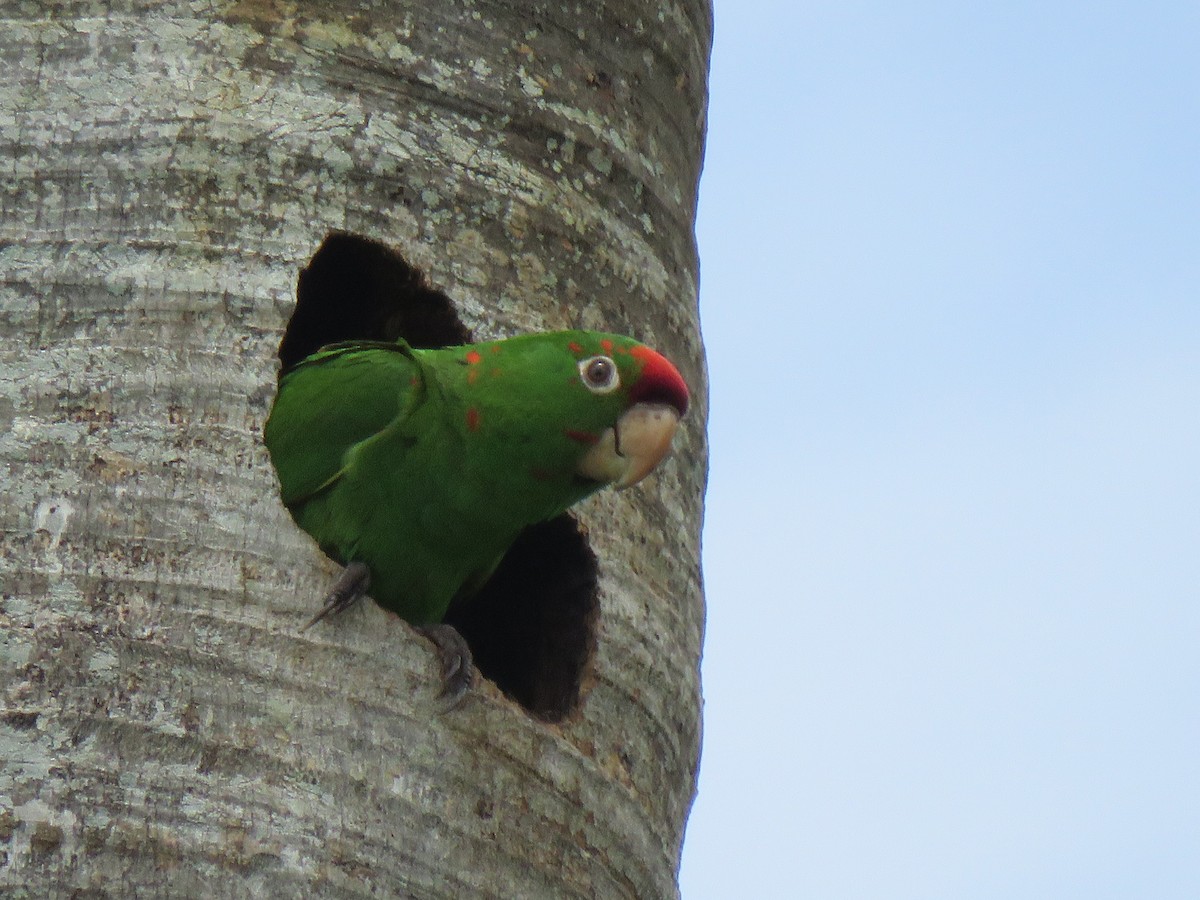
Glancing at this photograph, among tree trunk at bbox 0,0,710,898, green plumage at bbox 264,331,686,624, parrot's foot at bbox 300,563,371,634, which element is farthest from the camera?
green plumage at bbox 264,331,686,624

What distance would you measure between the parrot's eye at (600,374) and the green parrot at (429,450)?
2 centimetres

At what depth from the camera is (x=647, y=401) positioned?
328cm

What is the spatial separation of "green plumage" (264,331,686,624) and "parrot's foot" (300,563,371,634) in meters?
0.44

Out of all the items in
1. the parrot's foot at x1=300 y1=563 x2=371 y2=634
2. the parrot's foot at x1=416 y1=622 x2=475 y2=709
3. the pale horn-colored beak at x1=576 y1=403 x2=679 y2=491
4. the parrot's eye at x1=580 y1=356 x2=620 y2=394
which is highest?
the parrot's eye at x1=580 y1=356 x2=620 y2=394

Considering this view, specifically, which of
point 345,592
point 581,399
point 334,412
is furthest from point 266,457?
point 581,399

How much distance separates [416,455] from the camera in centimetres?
348

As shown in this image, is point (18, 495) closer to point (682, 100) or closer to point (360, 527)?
point (360, 527)

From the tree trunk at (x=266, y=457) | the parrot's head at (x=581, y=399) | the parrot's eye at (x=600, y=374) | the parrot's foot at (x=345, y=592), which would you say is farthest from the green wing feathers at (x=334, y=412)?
the parrot's foot at (x=345, y=592)

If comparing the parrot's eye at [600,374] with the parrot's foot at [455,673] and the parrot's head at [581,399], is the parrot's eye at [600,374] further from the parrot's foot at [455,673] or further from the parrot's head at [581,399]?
the parrot's foot at [455,673]

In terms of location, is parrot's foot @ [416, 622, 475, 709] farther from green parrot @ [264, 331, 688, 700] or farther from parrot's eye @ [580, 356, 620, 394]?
parrot's eye @ [580, 356, 620, 394]

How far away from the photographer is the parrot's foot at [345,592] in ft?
9.17

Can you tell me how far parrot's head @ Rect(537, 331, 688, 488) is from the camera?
3.25 m

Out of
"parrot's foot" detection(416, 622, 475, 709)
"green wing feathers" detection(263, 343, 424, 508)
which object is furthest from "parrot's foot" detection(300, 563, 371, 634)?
"green wing feathers" detection(263, 343, 424, 508)

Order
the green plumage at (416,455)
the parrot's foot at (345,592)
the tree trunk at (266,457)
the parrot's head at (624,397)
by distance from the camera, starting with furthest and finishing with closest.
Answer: the green plumage at (416,455)
the parrot's head at (624,397)
the parrot's foot at (345,592)
the tree trunk at (266,457)
